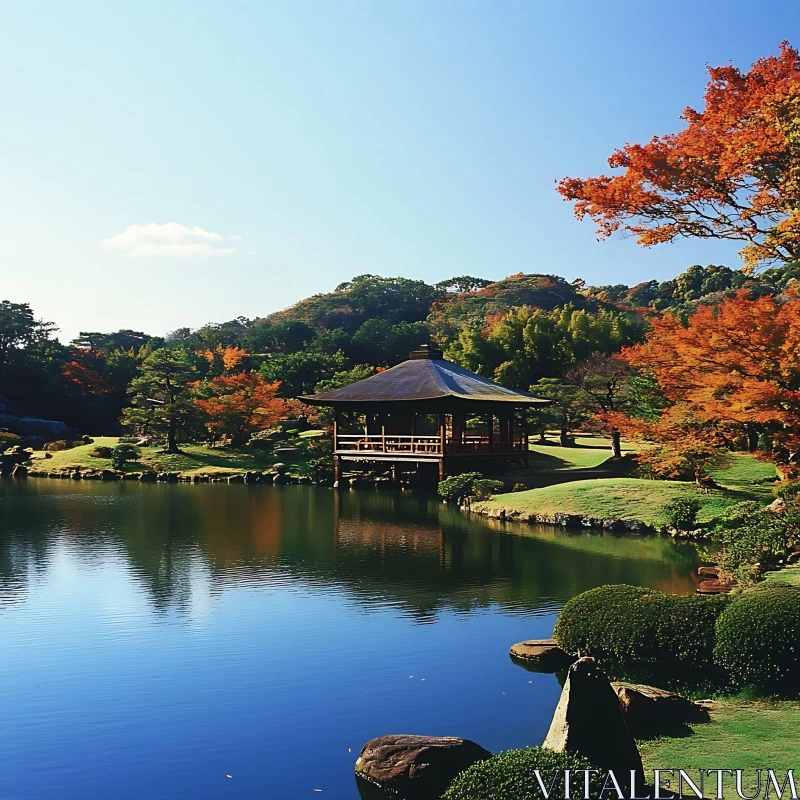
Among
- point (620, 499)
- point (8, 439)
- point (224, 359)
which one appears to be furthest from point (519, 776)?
point (224, 359)

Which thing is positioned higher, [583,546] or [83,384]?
[83,384]

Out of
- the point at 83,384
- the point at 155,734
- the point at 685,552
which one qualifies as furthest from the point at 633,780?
the point at 83,384

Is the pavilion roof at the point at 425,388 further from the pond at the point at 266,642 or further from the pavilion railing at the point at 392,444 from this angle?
the pond at the point at 266,642

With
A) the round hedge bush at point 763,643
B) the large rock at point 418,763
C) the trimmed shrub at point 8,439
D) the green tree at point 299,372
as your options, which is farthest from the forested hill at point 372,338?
the large rock at point 418,763

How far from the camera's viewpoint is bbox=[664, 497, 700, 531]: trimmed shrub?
61.6 ft

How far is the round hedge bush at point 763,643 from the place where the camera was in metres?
8.21

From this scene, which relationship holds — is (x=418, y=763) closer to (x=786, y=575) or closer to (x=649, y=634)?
(x=649, y=634)

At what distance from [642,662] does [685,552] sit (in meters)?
8.54

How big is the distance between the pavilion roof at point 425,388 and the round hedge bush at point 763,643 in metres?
19.3

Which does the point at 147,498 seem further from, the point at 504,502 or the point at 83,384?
the point at 83,384

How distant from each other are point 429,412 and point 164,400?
542 inches

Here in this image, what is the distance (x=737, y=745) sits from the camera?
267 inches

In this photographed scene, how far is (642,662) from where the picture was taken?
29.6 ft

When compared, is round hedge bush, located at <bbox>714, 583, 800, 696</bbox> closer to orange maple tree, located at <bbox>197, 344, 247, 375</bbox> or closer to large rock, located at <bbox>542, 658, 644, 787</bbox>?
large rock, located at <bbox>542, 658, 644, 787</bbox>
